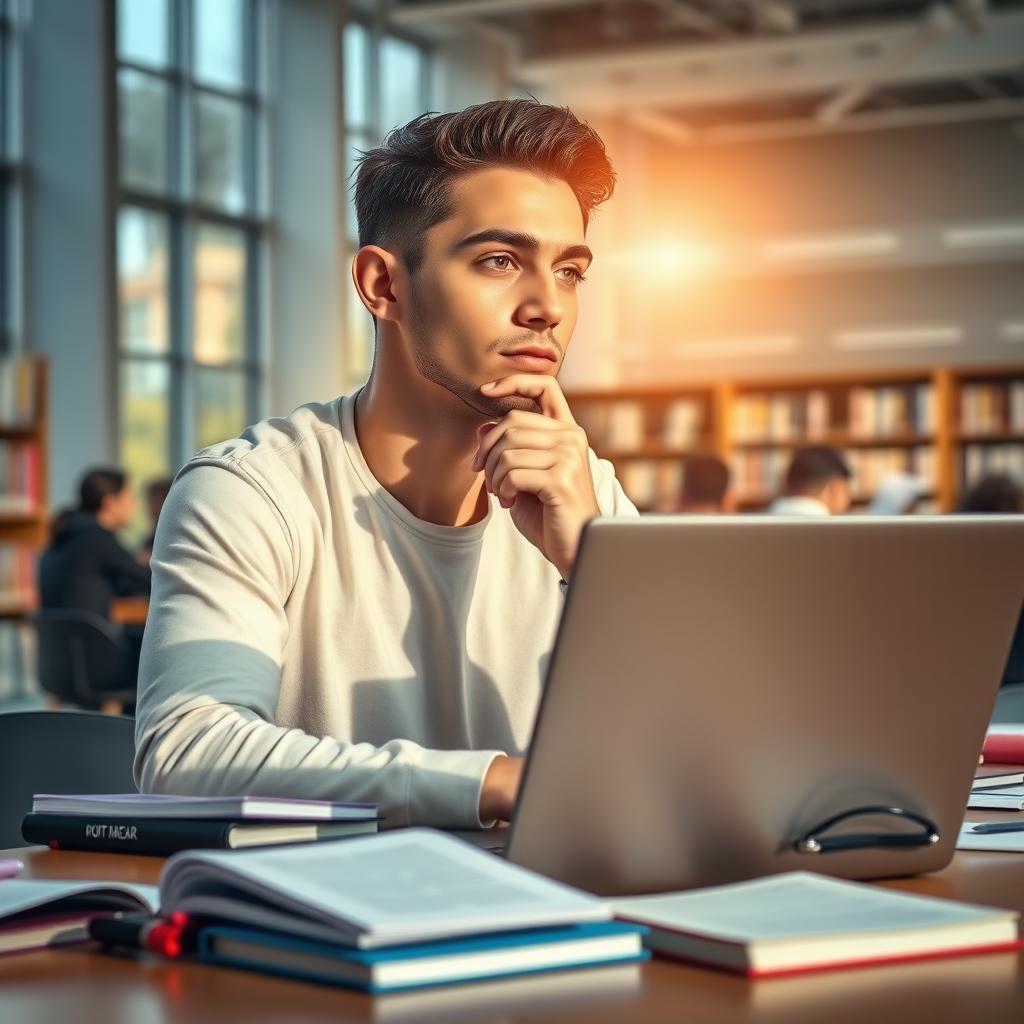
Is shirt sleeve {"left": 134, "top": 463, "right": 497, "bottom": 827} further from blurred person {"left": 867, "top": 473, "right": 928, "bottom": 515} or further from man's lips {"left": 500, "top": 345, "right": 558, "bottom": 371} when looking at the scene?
blurred person {"left": 867, "top": 473, "right": 928, "bottom": 515}

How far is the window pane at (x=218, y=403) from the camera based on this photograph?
9.82m

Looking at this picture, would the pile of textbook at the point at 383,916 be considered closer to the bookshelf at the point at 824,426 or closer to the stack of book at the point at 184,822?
the stack of book at the point at 184,822

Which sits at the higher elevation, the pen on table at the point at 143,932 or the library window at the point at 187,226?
the library window at the point at 187,226

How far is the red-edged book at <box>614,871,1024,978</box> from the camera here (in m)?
0.88

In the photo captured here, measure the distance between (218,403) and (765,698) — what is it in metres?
9.18

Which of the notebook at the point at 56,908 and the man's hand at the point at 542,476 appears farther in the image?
the man's hand at the point at 542,476

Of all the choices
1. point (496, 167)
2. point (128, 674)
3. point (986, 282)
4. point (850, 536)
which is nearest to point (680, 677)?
point (850, 536)

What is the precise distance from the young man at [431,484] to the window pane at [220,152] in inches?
328

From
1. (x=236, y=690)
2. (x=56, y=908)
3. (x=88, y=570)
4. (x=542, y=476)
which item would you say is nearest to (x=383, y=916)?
(x=56, y=908)

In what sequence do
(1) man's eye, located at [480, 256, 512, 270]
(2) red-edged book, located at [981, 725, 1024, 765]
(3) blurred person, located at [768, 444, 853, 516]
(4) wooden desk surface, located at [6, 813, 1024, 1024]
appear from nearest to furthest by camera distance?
1. (4) wooden desk surface, located at [6, 813, 1024, 1024]
2. (1) man's eye, located at [480, 256, 512, 270]
3. (2) red-edged book, located at [981, 725, 1024, 765]
4. (3) blurred person, located at [768, 444, 853, 516]

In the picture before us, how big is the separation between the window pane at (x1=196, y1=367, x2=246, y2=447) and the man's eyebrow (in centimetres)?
815

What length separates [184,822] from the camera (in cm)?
122

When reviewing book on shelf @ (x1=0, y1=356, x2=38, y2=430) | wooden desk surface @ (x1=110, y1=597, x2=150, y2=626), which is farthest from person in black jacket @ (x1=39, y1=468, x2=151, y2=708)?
book on shelf @ (x1=0, y1=356, x2=38, y2=430)

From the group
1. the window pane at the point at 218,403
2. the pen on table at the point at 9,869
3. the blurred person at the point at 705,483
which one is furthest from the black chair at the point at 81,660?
the pen on table at the point at 9,869
